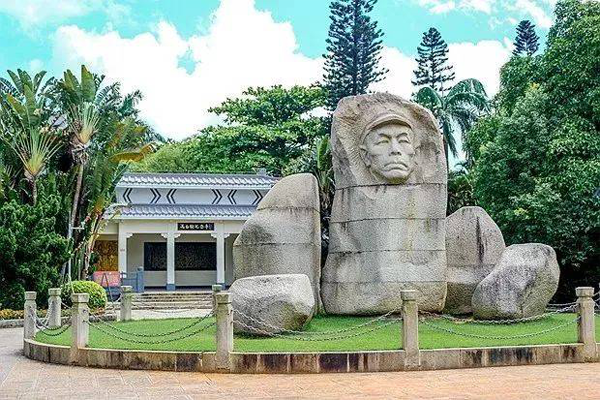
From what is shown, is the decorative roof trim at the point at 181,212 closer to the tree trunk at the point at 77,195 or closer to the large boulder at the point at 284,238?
the tree trunk at the point at 77,195

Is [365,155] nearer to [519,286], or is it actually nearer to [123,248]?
[519,286]

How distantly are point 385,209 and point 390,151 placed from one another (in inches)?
40.9

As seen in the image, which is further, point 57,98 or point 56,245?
point 57,98

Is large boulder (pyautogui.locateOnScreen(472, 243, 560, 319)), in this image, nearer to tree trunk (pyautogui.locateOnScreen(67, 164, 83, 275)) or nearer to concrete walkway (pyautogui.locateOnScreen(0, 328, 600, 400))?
concrete walkway (pyautogui.locateOnScreen(0, 328, 600, 400))

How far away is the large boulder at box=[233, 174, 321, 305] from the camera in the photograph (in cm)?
1419

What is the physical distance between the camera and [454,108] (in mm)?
37375

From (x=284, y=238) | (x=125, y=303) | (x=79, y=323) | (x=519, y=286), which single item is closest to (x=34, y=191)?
(x=125, y=303)

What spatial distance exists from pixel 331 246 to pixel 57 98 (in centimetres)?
1645

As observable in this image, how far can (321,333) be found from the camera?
11984 millimetres

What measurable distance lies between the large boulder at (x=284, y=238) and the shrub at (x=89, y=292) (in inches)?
402

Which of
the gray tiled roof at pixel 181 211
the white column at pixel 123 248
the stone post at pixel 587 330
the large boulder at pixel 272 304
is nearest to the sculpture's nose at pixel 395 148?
the large boulder at pixel 272 304

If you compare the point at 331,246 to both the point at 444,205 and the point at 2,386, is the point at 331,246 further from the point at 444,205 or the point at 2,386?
the point at 2,386

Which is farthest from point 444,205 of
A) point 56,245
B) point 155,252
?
point 155,252

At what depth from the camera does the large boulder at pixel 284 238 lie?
1419 cm
